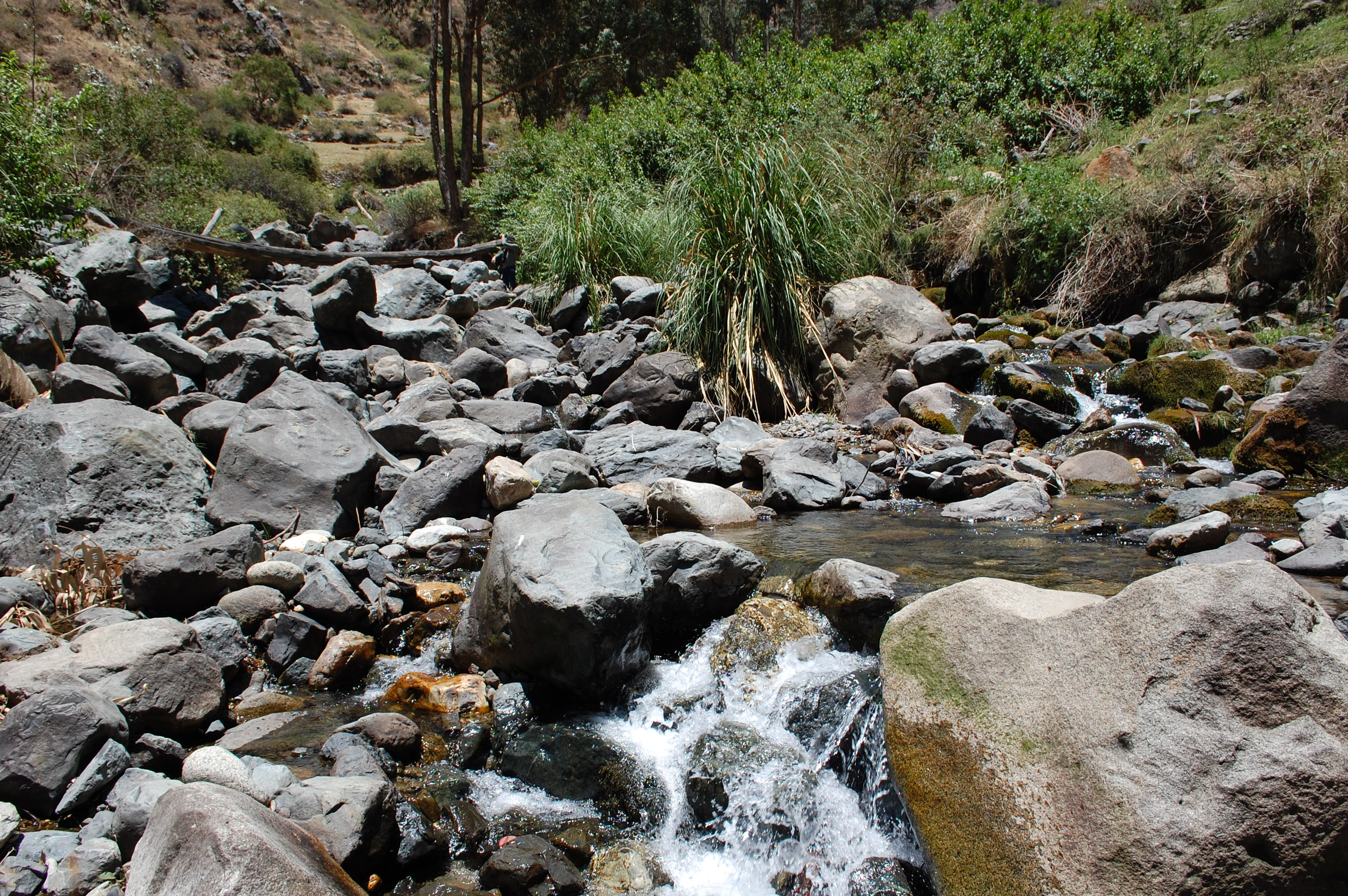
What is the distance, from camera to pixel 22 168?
8.02 meters

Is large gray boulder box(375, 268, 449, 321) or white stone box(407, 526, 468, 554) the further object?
large gray boulder box(375, 268, 449, 321)

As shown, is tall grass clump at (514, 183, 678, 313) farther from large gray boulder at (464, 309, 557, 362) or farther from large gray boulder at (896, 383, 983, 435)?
large gray boulder at (896, 383, 983, 435)

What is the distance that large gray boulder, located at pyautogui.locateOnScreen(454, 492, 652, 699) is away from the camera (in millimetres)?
3354

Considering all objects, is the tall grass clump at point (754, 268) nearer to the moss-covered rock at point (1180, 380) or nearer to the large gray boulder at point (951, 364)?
the large gray boulder at point (951, 364)

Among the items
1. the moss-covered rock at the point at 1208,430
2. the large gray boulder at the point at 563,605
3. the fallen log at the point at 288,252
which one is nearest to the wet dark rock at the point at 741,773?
the large gray boulder at the point at 563,605

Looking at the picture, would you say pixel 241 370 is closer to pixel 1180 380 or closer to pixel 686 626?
pixel 686 626

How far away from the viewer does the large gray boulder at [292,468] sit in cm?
522

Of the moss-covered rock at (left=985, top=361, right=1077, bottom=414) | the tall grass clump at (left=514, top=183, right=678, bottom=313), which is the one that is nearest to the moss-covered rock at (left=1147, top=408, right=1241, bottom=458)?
the moss-covered rock at (left=985, top=361, right=1077, bottom=414)

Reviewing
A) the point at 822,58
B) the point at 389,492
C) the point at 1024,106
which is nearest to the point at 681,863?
the point at 389,492

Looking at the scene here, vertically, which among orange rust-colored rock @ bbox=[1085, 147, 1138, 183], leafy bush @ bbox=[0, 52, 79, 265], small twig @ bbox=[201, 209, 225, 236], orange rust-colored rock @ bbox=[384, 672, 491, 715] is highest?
orange rust-colored rock @ bbox=[1085, 147, 1138, 183]

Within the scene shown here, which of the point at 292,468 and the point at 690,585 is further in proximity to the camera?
the point at 292,468

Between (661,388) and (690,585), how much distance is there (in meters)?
4.10

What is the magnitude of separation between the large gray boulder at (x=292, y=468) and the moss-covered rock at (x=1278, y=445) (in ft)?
20.1

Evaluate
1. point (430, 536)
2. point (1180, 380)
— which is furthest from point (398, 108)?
point (1180, 380)
